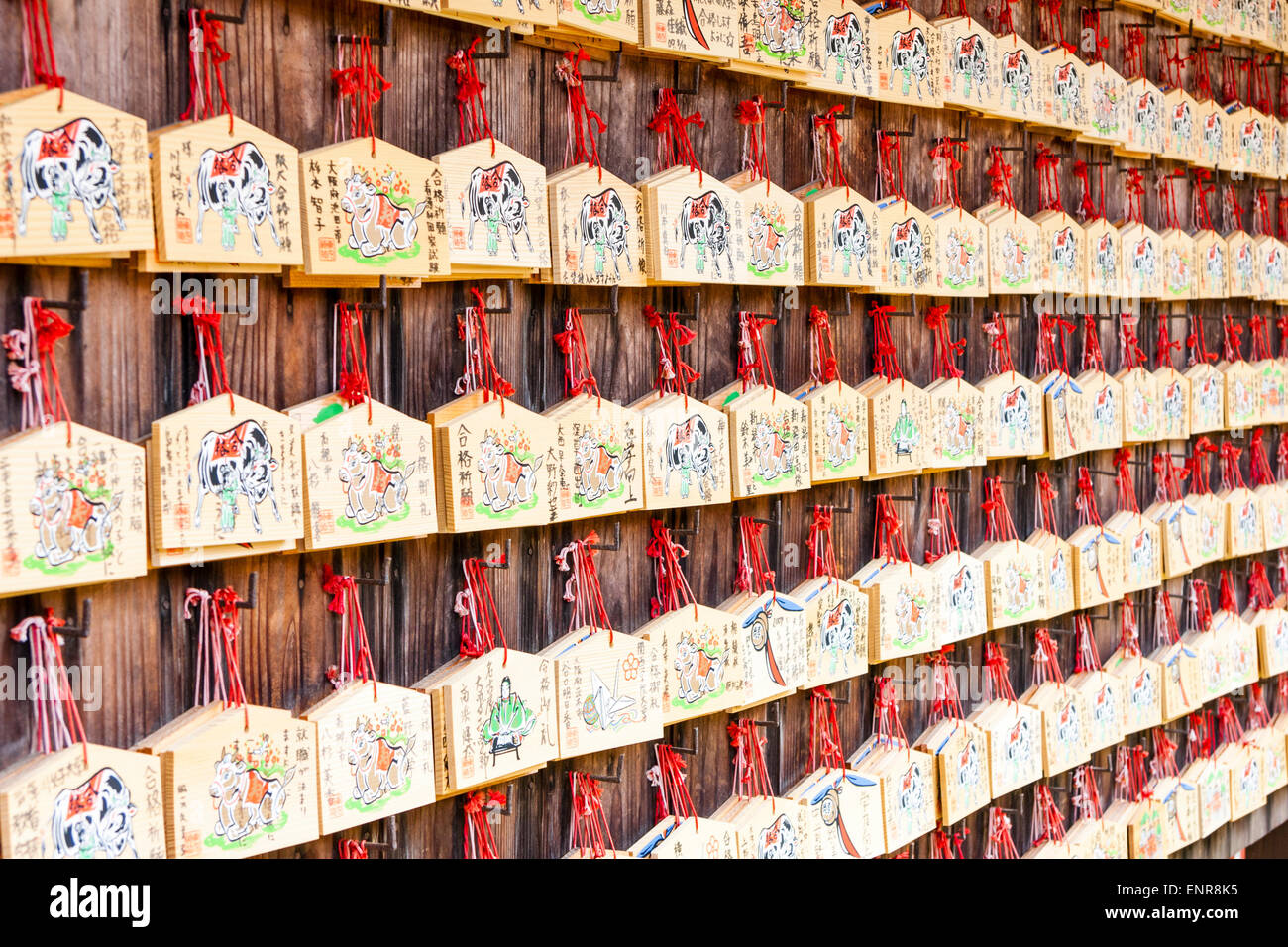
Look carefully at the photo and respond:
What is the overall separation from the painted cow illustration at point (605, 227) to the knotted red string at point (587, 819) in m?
0.60

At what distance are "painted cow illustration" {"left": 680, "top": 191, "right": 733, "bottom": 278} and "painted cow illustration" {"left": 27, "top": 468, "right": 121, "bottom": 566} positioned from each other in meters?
0.76

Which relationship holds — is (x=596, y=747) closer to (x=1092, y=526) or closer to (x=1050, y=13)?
(x=1092, y=526)

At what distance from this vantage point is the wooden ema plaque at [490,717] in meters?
1.27

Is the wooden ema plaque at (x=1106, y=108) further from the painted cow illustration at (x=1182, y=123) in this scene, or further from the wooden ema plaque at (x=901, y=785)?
the wooden ema plaque at (x=901, y=785)

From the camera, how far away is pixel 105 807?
1.00 meters

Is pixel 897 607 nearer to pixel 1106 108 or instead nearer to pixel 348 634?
pixel 348 634

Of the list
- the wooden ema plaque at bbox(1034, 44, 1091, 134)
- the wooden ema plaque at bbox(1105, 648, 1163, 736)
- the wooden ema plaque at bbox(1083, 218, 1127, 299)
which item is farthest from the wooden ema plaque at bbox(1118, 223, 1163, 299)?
the wooden ema plaque at bbox(1105, 648, 1163, 736)

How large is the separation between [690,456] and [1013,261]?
33.6 inches

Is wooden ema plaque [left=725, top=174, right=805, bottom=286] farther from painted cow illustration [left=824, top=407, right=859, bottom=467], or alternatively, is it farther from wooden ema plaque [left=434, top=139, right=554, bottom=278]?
wooden ema plaque [left=434, top=139, right=554, bottom=278]

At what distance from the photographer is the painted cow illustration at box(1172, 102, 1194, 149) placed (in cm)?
250

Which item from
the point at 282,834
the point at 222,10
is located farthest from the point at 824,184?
the point at 282,834

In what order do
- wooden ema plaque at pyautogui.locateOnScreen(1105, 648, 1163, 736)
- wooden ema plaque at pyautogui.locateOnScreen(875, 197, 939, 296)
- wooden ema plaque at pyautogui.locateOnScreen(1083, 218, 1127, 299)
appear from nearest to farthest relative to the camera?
wooden ema plaque at pyautogui.locateOnScreen(875, 197, 939, 296), wooden ema plaque at pyautogui.locateOnScreen(1083, 218, 1127, 299), wooden ema plaque at pyautogui.locateOnScreen(1105, 648, 1163, 736)

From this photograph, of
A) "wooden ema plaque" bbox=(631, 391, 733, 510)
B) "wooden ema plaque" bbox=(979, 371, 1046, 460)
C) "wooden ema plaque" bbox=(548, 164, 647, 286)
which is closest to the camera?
"wooden ema plaque" bbox=(548, 164, 647, 286)

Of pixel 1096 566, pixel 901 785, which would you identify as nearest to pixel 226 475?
pixel 901 785
